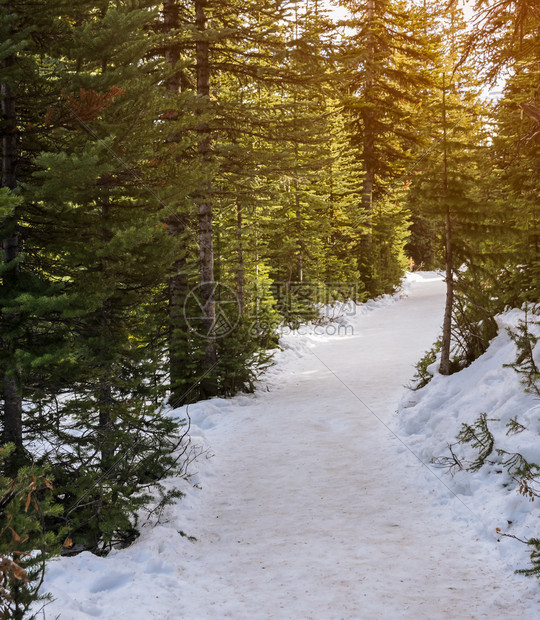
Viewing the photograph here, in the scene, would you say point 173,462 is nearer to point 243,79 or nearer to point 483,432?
point 483,432

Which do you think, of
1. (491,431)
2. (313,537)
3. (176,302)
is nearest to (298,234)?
(176,302)

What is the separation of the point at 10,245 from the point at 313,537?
4.82 metres

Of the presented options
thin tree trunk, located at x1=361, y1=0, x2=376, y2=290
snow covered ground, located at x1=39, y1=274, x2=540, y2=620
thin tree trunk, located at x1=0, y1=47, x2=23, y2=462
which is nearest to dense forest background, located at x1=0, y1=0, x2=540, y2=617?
thin tree trunk, located at x1=0, y1=47, x2=23, y2=462

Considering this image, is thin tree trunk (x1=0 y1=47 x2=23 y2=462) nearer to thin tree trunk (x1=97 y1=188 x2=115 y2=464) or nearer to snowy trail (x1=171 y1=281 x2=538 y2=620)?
thin tree trunk (x1=97 y1=188 x2=115 y2=464)

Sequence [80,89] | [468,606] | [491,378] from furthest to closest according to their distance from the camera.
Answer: [491,378], [80,89], [468,606]

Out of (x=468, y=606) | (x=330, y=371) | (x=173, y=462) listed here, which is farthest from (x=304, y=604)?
(x=330, y=371)

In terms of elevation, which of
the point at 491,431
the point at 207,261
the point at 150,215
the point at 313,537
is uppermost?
the point at 150,215

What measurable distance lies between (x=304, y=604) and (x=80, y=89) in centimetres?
553

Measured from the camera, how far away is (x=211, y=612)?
13.8 feet

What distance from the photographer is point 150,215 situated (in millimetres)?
6039

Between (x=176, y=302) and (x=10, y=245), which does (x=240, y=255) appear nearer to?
(x=176, y=302)

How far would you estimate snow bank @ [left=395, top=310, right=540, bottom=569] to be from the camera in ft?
17.0

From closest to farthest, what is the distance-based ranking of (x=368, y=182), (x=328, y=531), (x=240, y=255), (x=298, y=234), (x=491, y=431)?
(x=328, y=531)
(x=491, y=431)
(x=240, y=255)
(x=298, y=234)
(x=368, y=182)

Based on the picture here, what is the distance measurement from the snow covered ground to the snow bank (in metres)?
0.07
